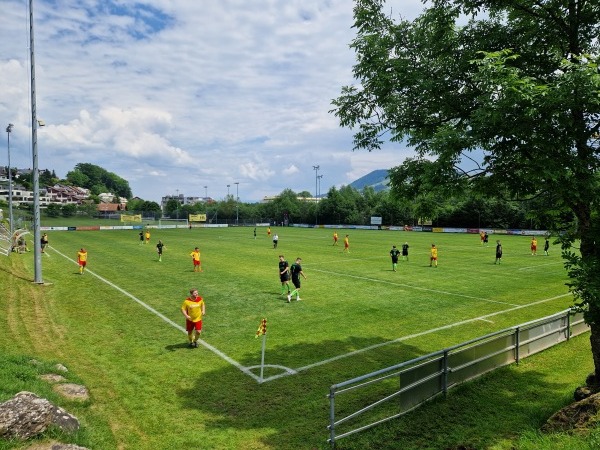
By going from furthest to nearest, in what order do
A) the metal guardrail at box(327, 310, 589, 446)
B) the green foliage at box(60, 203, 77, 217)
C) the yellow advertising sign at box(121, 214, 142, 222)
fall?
1. the yellow advertising sign at box(121, 214, 142, 222)
2. the green foliage at box(60, 203, 77, 217)
3. the metal guardrail at box(327, 310, 589, 446)

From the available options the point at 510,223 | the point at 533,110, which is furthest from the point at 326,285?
the point at 510,223

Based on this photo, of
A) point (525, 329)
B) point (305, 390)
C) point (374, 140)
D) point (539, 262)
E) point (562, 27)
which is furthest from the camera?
point (539, 262)

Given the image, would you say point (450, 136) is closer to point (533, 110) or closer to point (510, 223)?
point (533, 110)

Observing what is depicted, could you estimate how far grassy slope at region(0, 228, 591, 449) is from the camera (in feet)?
26.9

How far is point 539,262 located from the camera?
111 ft

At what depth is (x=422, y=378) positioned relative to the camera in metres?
8.80

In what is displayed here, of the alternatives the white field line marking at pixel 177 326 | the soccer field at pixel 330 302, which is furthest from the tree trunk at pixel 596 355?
the white field line marking at pixel 177 326

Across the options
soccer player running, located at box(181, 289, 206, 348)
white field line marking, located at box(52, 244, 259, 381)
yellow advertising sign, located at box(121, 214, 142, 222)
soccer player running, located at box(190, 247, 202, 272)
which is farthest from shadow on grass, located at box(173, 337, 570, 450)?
yellow advertising sign, located at box(121, 214, 142, 222)

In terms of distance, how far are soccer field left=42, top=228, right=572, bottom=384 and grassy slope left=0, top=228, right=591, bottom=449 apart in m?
0.09

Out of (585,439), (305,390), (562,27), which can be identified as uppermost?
(562,27)

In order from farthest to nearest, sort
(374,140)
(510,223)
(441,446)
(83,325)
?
(510,223) < (83,325) < (374,140) < (441,446)

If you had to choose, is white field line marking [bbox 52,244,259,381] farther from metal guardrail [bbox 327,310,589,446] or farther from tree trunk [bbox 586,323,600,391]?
tree trunk [bbox 586,323,600,391]

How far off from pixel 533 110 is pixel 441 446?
5685 millimetres

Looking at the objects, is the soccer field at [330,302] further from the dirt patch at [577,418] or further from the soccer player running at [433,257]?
the dirt patch at [577,418]
